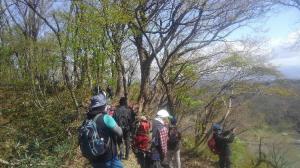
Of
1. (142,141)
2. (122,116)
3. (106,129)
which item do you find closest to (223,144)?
(142,141)

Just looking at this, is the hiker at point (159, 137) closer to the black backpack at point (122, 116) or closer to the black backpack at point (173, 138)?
the black backpack at point (122, 116)

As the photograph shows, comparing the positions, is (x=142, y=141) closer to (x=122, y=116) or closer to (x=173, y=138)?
(x=122, y=116)

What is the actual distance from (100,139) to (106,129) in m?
0.15

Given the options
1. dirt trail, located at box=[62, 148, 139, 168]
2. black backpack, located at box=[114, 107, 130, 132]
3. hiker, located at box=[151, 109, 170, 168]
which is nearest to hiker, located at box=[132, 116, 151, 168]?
black backpack, located at box=[114, 107, 130, 132]

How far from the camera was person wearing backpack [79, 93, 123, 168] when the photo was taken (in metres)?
5.44

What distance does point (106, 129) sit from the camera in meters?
5.47

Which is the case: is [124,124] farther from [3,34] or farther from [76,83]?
[3,34]

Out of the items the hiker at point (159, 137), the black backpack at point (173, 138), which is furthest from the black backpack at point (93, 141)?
the black backpack at point (173, 138)

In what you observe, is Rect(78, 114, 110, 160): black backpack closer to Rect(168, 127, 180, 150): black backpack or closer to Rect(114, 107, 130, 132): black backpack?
Rect(114, 107, 130, 132): black backpack

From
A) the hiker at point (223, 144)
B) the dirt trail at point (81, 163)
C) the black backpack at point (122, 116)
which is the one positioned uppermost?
the black backpack at point (122, 116)

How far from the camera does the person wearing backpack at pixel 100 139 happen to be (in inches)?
214

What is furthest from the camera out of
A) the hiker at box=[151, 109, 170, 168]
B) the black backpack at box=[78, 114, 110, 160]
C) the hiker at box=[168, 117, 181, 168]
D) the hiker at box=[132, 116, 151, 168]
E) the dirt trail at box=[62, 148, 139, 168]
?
the dirt trail at box=[62, 148, 139, 168]

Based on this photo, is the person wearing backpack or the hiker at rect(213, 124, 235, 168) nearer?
the person wearing backpack

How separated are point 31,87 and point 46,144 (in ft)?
19.4
